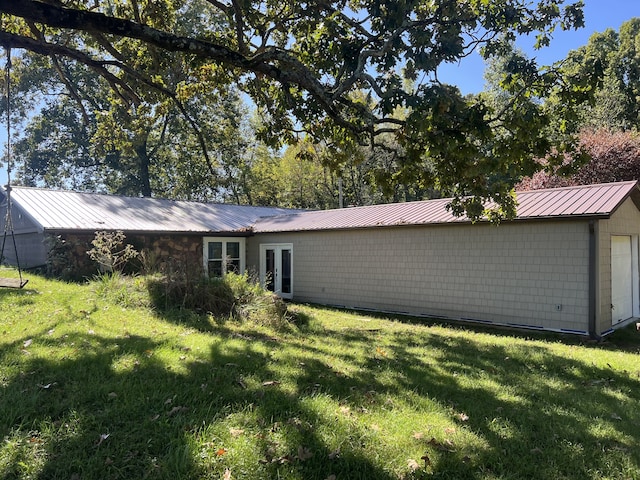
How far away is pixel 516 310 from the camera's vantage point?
33.7 ft

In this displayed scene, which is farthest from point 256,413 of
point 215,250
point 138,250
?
point 215,250

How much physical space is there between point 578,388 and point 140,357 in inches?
206

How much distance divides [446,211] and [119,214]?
11.2 metres

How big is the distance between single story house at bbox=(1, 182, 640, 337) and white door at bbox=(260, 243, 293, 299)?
4 cm

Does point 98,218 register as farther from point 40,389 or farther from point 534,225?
point 534,225

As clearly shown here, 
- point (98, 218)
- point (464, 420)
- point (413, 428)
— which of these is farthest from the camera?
point (98, 218)

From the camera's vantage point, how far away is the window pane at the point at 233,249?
16.9 m

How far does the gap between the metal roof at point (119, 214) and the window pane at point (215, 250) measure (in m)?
0.65

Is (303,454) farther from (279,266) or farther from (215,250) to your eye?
(215,250)

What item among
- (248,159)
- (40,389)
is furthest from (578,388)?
(248,159)

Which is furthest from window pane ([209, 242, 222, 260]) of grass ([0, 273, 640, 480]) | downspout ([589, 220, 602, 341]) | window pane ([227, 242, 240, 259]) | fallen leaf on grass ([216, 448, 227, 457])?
fallen leaf on grass ([216, 448, 227, 457])

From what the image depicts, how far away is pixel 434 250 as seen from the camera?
39.0 ft

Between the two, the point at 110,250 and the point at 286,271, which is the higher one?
the point at 110,250

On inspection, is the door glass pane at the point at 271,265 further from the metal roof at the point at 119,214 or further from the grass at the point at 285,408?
the grass at the point at 285,408
